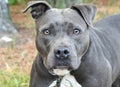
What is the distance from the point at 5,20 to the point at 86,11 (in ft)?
12.5

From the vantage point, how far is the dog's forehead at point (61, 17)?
516 centimetres

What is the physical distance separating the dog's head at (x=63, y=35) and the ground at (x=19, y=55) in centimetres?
156

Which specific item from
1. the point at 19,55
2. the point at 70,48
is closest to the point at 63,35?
the point at 70,48

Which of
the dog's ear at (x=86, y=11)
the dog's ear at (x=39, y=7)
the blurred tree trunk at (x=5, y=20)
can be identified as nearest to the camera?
the dog's ear at (x=86, y=11)

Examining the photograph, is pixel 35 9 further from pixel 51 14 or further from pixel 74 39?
pixel 74 39

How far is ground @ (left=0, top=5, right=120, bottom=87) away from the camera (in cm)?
682

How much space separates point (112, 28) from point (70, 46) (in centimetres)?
145

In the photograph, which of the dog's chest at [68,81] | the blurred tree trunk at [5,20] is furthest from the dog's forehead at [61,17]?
the blurred tree trunk at [5,20]

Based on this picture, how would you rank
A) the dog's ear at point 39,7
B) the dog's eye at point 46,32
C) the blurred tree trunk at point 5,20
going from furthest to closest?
the blurred tree trunk at point 5,20 < the dog's ear at point 39,7 < the dog's eye at point 46,32

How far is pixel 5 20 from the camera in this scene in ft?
29.1

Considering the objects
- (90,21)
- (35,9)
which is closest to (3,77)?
(35,9)

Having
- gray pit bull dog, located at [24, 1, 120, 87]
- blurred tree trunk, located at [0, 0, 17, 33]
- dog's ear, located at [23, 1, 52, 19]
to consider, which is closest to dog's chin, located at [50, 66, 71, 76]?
gray pit bull dog, located at [24, 1, 120, 87]

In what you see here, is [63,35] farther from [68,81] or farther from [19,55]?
[19,55]

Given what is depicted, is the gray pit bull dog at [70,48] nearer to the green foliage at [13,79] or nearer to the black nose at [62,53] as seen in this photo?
the black nose at [62,53]
